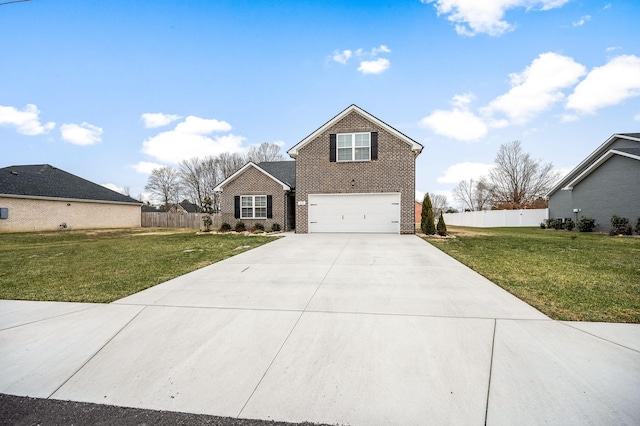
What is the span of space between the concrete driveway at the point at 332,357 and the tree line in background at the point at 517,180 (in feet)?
128

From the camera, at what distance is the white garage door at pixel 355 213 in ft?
49.2

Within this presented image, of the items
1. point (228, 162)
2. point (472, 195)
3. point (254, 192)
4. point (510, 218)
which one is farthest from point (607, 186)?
point (228, 162)

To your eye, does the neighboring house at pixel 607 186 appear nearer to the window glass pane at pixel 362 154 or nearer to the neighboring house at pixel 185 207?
the window glass pane at pixel 362 154

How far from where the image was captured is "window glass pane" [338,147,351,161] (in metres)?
15.3

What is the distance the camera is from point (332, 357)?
2891 mm

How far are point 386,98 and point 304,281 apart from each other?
13.6 m

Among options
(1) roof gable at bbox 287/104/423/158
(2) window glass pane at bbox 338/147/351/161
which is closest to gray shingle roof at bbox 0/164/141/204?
(1) roof gable at bbox 287/104/423/158

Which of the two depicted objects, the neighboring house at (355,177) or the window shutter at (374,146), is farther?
the window shutter at (374,146)

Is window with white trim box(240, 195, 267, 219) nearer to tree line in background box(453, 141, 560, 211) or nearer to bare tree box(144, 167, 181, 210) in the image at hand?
tree line in background box(453, 141, 560, 211)

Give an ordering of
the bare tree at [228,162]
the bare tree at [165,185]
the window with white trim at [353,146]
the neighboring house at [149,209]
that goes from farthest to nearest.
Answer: the bare tree at [165,185] < the bare tree at [228,162] < the neighboring house at [149,209] < the window with white trim at [353,146]

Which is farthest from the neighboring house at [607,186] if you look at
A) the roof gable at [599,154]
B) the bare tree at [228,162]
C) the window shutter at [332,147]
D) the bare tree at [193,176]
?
the bare tree at [193,176]

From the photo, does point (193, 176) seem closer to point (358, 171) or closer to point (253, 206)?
point (253, 206)

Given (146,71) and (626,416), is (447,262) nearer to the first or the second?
(626,416)

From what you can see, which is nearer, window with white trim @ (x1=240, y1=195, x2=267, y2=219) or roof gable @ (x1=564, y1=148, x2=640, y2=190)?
roof gable @ (x1=564, y1=148, x2=640, y2=190)
